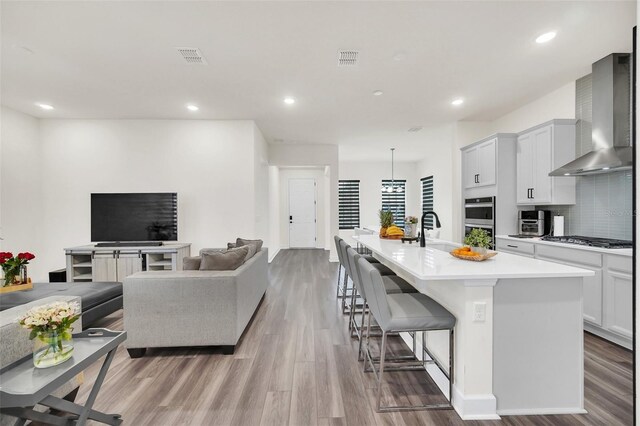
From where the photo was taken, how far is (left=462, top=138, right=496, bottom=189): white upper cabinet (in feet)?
13.6

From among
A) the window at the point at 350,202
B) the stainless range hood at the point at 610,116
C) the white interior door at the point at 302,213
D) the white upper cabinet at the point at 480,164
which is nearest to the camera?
the stainless range hood at the point at 610,116

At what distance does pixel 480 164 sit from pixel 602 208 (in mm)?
A: 1556

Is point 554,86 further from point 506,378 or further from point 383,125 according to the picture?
point 506,378

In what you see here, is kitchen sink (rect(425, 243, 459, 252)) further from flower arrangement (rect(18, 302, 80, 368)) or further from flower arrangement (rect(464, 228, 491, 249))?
flower arrangement (rect(18, 302, 80, 368))

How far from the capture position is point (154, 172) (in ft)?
16.2

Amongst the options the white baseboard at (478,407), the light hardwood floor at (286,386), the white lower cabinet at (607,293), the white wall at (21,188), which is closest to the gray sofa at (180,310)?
the light hardwood floor at (286,386)

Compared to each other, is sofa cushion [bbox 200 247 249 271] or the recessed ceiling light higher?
the recessed ceiling light

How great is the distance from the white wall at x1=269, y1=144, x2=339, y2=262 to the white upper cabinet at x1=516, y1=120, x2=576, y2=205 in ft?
12.8

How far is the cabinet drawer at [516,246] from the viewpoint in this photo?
3.43m

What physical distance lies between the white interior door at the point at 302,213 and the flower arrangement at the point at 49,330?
297 inches

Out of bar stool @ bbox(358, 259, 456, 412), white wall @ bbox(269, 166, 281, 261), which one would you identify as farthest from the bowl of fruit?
white wall @ bbox(269, 166, 281, 261)

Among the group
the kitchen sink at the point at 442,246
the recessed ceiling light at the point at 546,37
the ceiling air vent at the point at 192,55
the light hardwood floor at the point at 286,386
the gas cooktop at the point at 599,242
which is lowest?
the light hardwood floor at the point at 286,386

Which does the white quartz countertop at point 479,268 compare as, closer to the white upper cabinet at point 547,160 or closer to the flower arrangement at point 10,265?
the white upper cabinet at point 547,160

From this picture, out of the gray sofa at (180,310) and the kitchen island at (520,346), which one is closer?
the kitchen island at (520,346)
